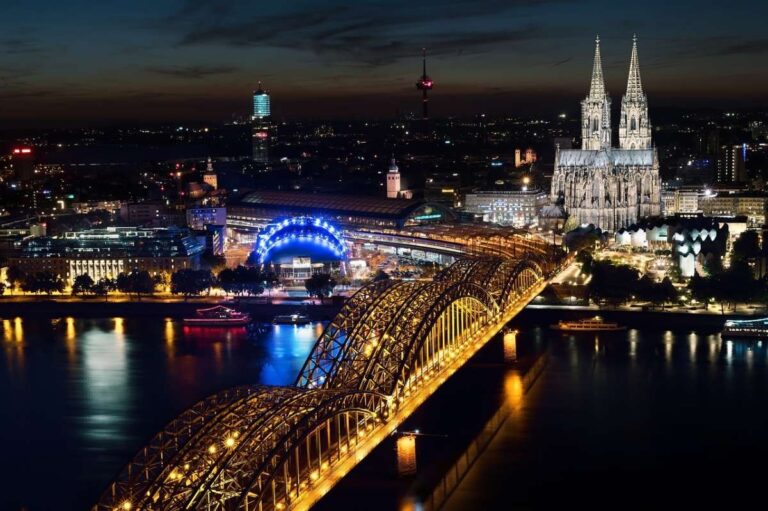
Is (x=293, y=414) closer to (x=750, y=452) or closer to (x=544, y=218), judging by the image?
(x=750, y=452)

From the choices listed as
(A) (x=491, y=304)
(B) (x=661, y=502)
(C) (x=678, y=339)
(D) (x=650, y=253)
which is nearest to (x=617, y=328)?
(C) (x=678, y=339)

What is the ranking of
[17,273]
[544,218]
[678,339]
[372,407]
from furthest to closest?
[544,218]
[17,273]
[678,339]
[372,407]

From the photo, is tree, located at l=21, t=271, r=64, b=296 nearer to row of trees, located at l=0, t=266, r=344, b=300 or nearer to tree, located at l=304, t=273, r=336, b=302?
row of trees, located at l=0, t=266, r=344, b=300

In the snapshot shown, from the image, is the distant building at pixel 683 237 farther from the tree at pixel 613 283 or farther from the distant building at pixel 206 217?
the distant building at pixel 206 217

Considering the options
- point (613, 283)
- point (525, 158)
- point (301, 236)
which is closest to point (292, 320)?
point (613, 283)

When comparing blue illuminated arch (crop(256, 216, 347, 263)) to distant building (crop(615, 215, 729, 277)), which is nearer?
distant building (crop(615, 215, 729, 277))

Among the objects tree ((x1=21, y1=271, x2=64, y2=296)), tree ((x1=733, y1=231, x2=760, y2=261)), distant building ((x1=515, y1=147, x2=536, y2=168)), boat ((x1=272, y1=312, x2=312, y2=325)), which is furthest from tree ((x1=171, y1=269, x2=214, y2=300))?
distant building ((x1=515, y1=147, x2=536, y2=168))
